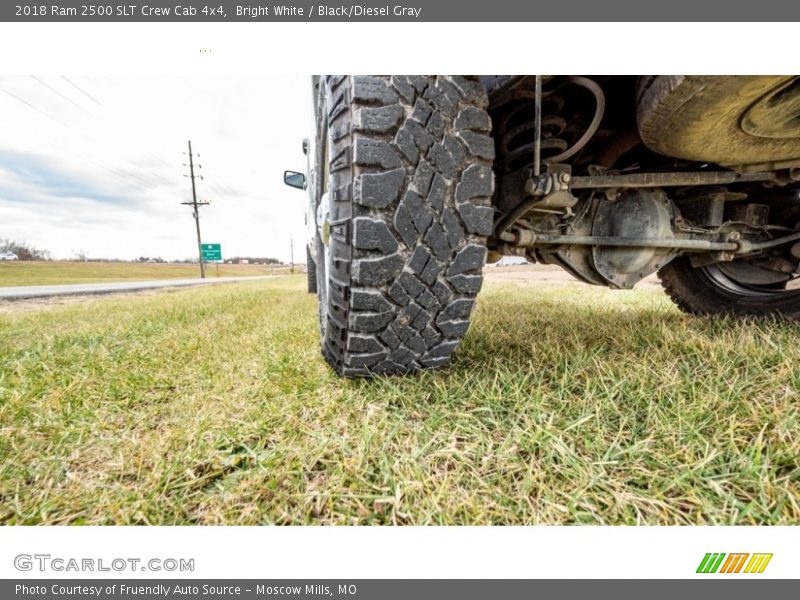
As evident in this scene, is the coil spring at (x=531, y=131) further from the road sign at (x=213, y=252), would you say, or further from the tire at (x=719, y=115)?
the road sign at (x=213, y=252)

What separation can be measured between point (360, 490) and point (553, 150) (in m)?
1.10

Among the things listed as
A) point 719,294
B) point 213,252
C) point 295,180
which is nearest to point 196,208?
point 213,252

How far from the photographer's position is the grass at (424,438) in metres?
0.55

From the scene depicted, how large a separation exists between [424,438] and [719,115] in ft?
3.41

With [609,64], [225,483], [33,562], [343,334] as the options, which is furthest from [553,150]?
[33,562]

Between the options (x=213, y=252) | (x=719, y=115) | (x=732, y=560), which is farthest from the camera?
(x=213, y=252)

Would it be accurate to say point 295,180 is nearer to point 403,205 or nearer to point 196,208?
point 403,205

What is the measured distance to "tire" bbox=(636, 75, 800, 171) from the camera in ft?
2.14

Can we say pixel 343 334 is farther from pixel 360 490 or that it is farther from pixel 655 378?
pixel 655 378

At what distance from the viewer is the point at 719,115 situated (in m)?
0.72

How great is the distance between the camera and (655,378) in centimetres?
92

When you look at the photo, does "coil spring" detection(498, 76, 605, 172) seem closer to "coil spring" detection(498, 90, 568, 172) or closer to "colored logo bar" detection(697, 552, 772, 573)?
"coil spring" detection(498, 90, 568, 172)

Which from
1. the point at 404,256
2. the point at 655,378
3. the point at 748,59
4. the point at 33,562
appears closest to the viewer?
the point at 33,562

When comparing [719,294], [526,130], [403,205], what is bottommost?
[719,294]
